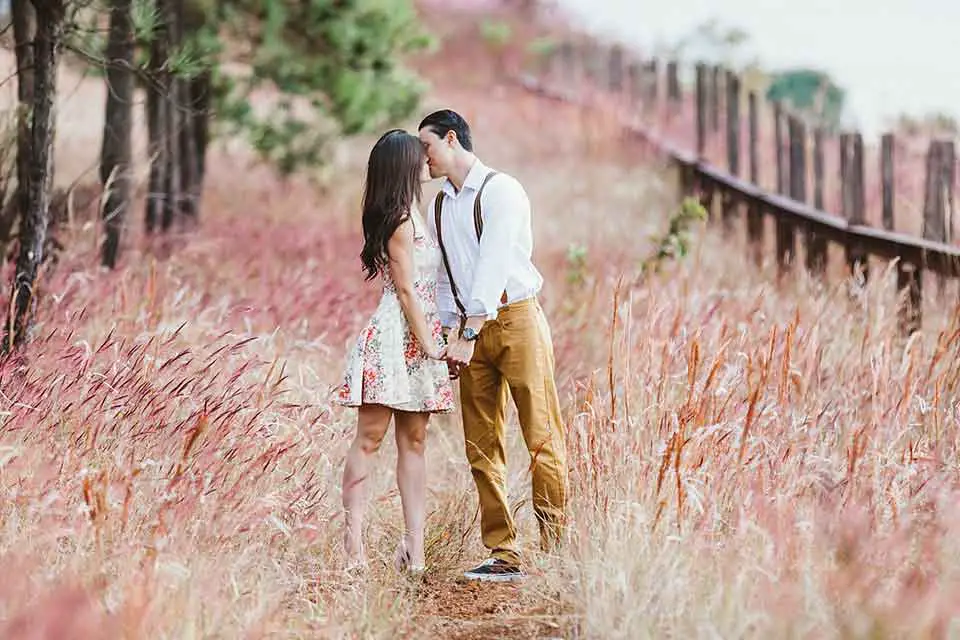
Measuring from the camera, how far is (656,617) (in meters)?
3.66

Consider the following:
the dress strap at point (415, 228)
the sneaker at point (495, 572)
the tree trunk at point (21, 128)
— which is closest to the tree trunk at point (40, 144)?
the tree trunk at point (21, 128)

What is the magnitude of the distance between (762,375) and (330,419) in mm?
2079

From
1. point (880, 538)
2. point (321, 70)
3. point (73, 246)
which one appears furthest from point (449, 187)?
point (321, 70)

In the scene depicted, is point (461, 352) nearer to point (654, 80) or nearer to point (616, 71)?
point (654, 80)

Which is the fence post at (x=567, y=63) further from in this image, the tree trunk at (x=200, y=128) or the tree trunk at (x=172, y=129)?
the tree trunk at (x=172, y=129)

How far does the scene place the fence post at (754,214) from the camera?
A: 10812 millimetres

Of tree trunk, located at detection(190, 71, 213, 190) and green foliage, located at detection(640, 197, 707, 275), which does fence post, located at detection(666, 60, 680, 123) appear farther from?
green foliage, located at detection(640, 197, 707, 275)

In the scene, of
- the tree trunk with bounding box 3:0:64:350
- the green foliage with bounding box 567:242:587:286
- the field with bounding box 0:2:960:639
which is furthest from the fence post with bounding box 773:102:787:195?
the tree trunk with bounding box 3:0:64:350

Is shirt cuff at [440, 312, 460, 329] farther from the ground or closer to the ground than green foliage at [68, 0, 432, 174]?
closer to the ground

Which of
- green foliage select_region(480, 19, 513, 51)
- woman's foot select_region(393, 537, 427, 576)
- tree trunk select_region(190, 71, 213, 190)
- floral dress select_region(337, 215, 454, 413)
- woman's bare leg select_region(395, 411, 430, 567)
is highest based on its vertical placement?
green foliage select_region(480, 19, 513, 51)

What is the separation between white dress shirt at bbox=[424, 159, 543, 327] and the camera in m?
4.54

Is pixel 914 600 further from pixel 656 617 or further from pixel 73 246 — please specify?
pixel 73 246

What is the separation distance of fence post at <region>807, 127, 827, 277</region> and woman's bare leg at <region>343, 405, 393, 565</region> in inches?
195

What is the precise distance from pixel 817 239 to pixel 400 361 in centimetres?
599
